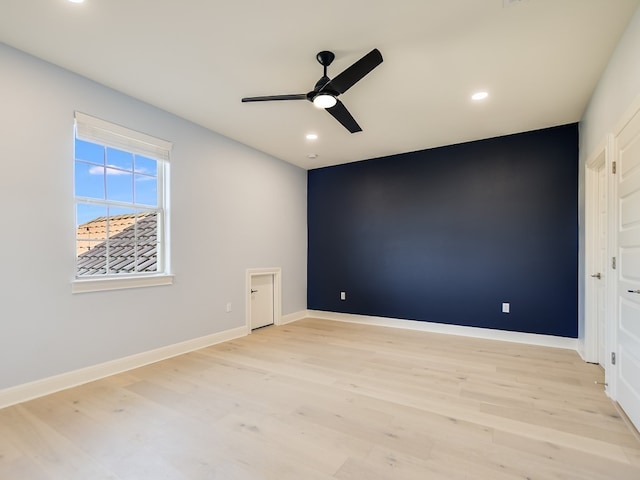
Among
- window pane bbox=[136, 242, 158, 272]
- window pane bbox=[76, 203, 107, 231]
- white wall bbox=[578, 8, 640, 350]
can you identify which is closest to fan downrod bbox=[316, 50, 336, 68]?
white wall bbox=[578, 8, 640, 350]

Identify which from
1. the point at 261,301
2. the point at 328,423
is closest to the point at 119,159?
the point at 261,301

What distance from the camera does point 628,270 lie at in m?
2.19

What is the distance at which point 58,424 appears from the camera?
85.8 inches

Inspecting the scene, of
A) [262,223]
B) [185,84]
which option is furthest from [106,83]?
[262,223]

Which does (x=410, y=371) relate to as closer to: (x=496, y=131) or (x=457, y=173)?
(x=457, y=173)

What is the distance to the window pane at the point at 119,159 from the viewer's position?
3.20 metres

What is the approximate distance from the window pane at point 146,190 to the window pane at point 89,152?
397 mm

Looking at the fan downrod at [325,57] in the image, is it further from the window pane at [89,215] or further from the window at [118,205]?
the window pane at [89,215]

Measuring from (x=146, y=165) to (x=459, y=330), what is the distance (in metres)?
4.55

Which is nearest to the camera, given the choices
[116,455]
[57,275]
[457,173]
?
[116,455]

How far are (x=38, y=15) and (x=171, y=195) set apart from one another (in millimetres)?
1815

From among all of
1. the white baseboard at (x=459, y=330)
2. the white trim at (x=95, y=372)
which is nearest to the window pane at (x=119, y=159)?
the white trim at (x=95, y=372)

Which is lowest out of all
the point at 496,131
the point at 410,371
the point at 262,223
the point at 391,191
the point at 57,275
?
the point at 410,371

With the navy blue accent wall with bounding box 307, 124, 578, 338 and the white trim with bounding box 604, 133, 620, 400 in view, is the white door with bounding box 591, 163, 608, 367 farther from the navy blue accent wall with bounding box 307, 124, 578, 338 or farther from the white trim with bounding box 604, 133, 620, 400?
the white trim with bounding box 604, 133, 620, 400
